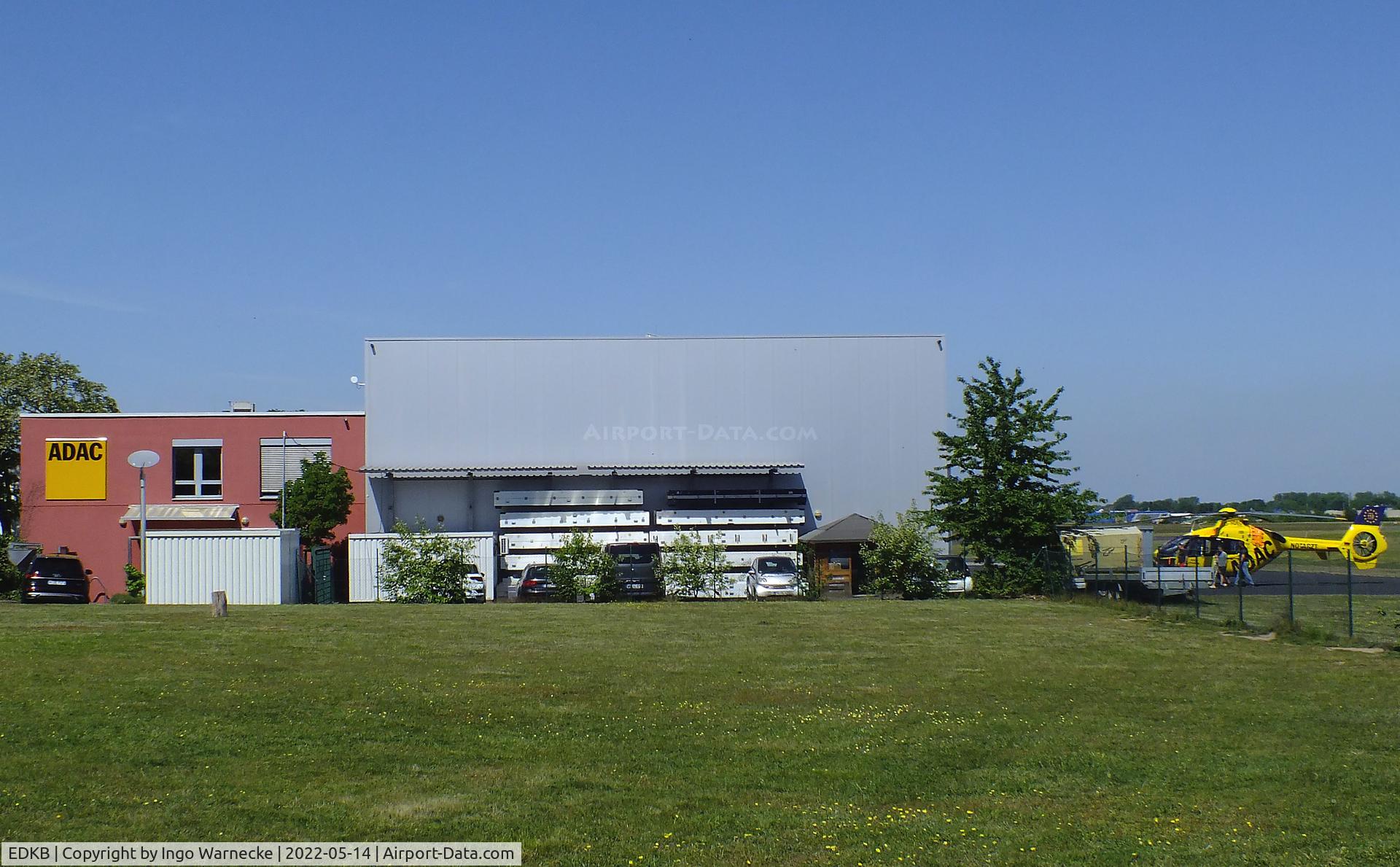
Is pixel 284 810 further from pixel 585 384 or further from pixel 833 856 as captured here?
pixel 585 384

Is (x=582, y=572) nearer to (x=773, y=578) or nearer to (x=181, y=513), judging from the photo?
(x=773, y=578)

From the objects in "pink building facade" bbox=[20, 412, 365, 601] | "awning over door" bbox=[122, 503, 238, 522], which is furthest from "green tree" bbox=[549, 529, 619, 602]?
"awning over door" bbox=[122, 503, 238, 522]

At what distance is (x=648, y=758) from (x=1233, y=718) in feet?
22.8

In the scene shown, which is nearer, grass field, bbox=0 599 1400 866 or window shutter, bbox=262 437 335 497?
grass field, bbox=0 599 1400 866

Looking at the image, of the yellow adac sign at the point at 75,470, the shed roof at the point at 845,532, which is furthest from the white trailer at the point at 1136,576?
the yellow adac sign at the point at 75,470

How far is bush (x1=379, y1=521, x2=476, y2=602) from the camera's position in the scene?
33531mm

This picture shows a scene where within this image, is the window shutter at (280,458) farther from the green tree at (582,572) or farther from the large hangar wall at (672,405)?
the green tree at (582,572)

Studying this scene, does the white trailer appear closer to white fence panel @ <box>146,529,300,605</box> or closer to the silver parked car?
the silver parked car

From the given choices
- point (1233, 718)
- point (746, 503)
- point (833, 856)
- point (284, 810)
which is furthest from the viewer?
point (746, 503)

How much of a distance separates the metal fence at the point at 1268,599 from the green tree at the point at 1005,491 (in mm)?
980

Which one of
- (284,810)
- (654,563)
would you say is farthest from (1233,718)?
(654,563)

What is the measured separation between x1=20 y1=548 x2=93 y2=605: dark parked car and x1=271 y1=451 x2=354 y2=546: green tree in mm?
8661

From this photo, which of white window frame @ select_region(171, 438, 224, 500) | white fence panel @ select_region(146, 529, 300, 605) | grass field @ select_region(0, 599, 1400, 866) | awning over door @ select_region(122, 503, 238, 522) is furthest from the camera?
white window frame @ select_region(171, 438, 224, 500)

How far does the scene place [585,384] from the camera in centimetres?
4706
